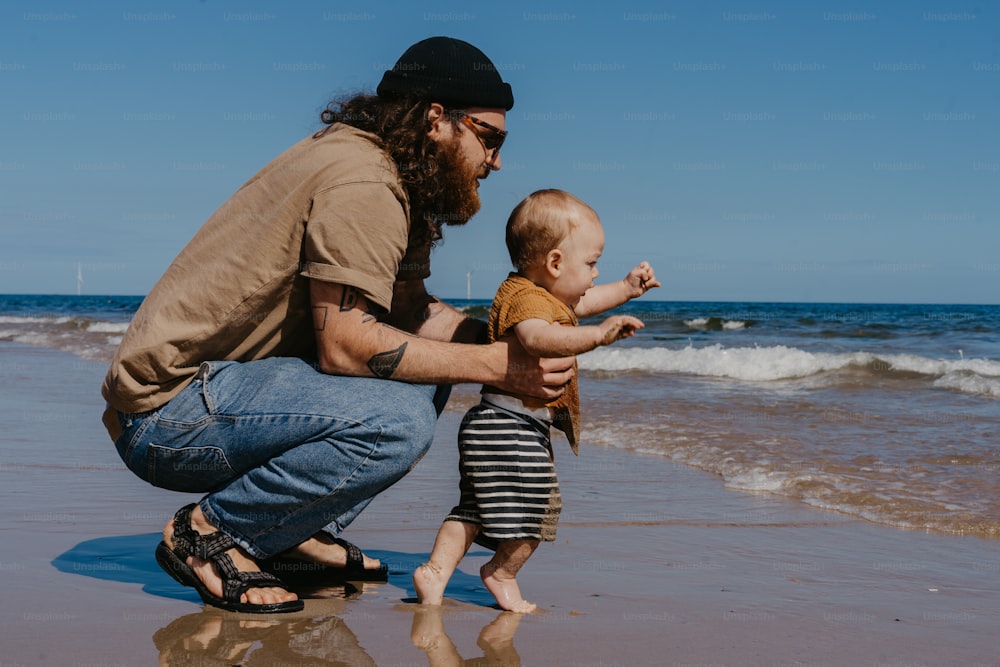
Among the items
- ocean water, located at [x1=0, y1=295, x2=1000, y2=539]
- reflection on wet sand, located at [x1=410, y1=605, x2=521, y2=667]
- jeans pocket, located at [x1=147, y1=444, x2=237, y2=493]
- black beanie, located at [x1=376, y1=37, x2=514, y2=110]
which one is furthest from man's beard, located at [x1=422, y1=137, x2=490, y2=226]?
ocean water, located at [x1=0, y1=295, x2=1000, y2=539]

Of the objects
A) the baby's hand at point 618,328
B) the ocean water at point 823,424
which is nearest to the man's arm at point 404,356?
the baby's hand at point 618,328

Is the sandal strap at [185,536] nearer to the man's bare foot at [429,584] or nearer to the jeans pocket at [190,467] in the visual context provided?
the jeans pocket at [190,467]

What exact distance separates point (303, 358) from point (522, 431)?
616mm

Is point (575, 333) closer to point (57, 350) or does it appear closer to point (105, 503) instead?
point (105, 503)

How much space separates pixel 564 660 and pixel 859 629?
32.7 inches

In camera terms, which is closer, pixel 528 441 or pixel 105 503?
pixel 528 441

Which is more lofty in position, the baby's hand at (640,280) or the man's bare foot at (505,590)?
the baby's hand at (640,280)

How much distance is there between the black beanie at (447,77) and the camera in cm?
255

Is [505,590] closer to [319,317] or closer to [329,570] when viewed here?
[329,570]

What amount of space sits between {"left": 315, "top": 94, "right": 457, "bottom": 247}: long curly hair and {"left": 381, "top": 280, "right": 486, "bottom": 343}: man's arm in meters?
0.35

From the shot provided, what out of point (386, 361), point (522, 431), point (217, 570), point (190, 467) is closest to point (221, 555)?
point (217, 570)

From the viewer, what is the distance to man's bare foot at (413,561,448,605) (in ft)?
8.53

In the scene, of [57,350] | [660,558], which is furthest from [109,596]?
[57,350]

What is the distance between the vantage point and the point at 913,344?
17297mm
